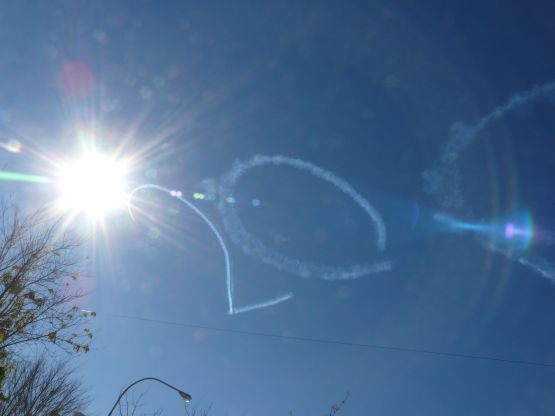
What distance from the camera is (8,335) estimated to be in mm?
13945

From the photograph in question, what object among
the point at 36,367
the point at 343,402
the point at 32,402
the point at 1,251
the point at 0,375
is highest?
the point at 343,402

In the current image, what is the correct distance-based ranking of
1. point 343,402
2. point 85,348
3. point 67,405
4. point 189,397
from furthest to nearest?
point 343,402
point 67,405
point 189,397
point 85,348

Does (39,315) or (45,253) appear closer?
(39,315)

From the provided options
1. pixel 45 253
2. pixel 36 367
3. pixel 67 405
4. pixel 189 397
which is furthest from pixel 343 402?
pixel 45 253

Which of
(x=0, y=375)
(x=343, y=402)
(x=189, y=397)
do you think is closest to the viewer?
(x=0, y=375)

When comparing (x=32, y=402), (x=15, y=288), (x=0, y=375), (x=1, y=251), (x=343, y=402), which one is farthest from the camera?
(x=343, y=402)

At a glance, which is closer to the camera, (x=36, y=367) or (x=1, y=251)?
(x=1, y=251)

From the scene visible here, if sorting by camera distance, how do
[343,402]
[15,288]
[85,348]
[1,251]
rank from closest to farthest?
1. [85,348]
2. [15,288]
3. [1,251]
4. [343,402]

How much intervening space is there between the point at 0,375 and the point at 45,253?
18.7ft

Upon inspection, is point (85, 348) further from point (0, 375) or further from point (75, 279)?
point (75, 279)

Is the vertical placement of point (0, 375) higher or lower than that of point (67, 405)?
lower

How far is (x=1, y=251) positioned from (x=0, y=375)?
6069 mm

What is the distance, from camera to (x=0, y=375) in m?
11.5

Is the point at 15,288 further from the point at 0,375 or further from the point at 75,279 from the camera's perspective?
the point at 0,375
